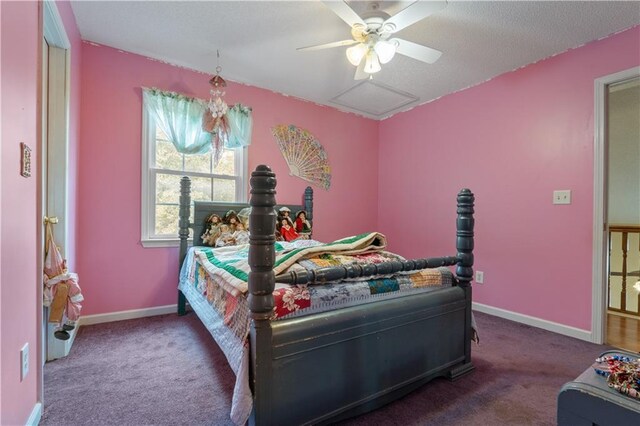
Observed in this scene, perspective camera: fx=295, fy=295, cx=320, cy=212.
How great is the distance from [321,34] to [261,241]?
198 centimetres

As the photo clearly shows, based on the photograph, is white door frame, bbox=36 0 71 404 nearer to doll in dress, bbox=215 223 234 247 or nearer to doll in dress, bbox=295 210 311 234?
doll in dress, bbox=215 223 234 247

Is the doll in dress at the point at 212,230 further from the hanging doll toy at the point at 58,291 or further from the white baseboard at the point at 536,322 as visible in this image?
the white baseboard at the point at 536,322

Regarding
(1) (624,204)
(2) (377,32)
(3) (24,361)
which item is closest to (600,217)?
(1) (624,204)

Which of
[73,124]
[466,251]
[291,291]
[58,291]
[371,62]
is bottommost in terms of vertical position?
[58,291]

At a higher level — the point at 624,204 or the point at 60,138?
the point at 60,138

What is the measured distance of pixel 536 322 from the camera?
264 cm

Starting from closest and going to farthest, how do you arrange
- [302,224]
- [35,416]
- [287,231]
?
[35,416]
[287,231]
[302,224]

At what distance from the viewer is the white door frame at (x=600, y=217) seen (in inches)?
90.4

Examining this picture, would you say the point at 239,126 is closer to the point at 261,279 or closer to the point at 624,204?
the point at 261,279

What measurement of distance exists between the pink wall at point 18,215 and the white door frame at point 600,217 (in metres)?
3.51

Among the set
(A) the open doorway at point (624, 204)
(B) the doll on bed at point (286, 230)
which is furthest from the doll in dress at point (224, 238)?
(A) the open doorway at point (624, 204)

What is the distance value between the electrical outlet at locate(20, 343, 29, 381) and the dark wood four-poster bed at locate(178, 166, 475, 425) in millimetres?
757

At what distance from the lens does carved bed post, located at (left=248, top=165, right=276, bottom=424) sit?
1.09 meters

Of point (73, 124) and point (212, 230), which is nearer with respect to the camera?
point (73, 124)
